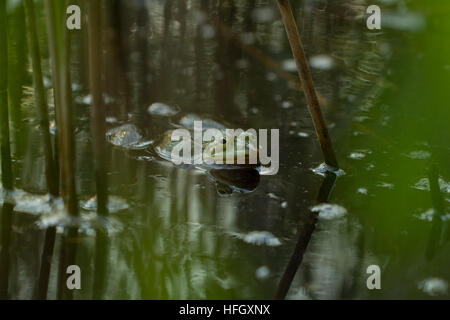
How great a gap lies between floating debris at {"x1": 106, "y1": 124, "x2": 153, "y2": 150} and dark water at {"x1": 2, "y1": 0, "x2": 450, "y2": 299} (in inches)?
1.8

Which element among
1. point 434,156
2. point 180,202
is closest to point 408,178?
point 434,156

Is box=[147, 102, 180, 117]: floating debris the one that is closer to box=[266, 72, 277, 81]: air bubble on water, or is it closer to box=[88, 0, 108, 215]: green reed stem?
box=[266, 72, 277, 81]: air bubble on water

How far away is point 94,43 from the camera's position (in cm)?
130

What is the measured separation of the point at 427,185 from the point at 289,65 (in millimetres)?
1038

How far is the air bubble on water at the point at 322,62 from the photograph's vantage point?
2.49 m

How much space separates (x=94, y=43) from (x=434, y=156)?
1.10 meters

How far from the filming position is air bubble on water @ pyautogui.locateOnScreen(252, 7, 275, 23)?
306cm

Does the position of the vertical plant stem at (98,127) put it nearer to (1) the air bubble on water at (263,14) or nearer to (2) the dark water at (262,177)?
(2) the dark water at (262,177)

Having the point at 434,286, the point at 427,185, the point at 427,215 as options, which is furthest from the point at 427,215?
the point at 434,286

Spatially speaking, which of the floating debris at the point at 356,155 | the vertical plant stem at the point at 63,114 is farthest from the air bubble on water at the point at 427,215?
the vertical plant stem at the point at 63,114

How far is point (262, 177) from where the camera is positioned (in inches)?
65.9

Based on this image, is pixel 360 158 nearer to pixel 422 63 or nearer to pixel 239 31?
pixel 422 63

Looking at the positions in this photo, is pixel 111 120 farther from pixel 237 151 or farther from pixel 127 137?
pixel 237 151

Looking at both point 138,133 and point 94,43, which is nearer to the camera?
point 94,43
